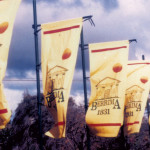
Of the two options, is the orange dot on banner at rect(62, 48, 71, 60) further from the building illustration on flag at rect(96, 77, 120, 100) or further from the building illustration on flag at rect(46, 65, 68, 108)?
the building illustration on flag at rect(96, 77, 120, 100)

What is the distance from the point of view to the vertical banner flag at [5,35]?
23.8ft

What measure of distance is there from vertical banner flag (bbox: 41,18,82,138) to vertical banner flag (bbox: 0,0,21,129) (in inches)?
69.9

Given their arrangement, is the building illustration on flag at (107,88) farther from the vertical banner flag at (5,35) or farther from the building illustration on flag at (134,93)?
the vertical banner flag at (5,35)

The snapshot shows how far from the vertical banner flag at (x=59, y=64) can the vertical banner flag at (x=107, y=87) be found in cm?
238

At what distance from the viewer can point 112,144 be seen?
23.7 metres

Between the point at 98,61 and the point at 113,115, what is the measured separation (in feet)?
6.75

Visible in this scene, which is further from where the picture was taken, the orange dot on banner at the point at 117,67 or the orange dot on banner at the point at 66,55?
the orange dot on banner at the point at 117,67

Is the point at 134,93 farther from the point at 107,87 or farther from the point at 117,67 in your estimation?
the point at 107,87

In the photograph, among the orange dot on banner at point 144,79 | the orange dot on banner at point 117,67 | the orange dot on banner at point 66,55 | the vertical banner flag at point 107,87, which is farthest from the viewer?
the orange dot on banner at point 144,79

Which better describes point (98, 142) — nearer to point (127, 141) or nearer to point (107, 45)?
point (127, 141)

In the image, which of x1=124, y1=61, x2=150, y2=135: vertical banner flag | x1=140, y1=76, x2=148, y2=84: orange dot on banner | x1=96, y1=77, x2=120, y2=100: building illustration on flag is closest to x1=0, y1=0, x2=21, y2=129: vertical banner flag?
x1=96, y1=77, x2=120, y2=100: building illustration on flag

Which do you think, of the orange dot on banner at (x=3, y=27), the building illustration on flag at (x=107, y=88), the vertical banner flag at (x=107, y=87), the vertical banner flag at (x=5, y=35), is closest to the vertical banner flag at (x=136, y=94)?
the vertical banner flag at (x=107, y=87)

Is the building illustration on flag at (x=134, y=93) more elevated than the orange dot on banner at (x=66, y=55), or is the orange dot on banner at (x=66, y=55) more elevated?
the orange dot on banner at (x=66, y=55)

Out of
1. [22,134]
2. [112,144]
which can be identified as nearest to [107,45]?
[112,144]
